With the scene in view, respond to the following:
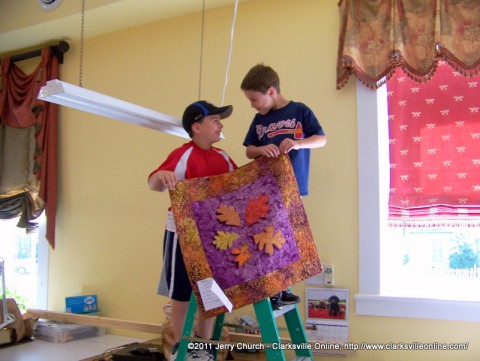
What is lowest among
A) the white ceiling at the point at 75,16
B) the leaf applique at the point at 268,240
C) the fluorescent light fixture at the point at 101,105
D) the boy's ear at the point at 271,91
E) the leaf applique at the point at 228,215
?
the leaf applique at the point at 268,240

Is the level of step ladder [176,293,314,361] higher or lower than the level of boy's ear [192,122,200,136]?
lower

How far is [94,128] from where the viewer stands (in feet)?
12.2

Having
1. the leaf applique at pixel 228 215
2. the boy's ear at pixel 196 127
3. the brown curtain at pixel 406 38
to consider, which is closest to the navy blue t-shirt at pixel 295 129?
the boy's ear at pixel 196 127

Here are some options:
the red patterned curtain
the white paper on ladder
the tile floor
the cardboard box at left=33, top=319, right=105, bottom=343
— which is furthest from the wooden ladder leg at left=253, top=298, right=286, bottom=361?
the cardboard box at left=33, top=319, right=105, bottom=343

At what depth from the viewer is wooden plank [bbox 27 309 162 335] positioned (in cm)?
305

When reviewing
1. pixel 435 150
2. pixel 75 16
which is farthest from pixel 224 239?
pixel 75 16

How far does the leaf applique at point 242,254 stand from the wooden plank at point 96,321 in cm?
147

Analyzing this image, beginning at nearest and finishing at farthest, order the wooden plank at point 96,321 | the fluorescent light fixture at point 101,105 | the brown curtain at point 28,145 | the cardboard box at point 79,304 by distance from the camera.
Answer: the fluorescent light fixture at point 101,105 → the wooden plank at point 96,321 → the cardboard box at point 79,304 → the brown curtain at point 28,145

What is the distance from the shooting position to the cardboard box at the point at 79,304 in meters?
3.43

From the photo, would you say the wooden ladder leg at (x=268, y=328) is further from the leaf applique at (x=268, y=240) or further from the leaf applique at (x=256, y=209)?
the leaf applique at (x=256, y=209)

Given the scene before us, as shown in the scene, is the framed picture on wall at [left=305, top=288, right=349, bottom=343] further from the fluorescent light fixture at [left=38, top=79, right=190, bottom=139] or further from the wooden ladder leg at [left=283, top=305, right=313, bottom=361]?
the fluorescent light fixture at [left=38, top=79, right=190, bottom=139]

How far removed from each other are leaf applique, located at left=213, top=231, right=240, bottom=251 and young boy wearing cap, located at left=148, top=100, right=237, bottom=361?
243mm

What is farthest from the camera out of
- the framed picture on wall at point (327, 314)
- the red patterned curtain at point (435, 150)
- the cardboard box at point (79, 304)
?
the cardboard box at point (79, 304)

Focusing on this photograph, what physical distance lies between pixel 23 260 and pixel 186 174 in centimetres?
275
